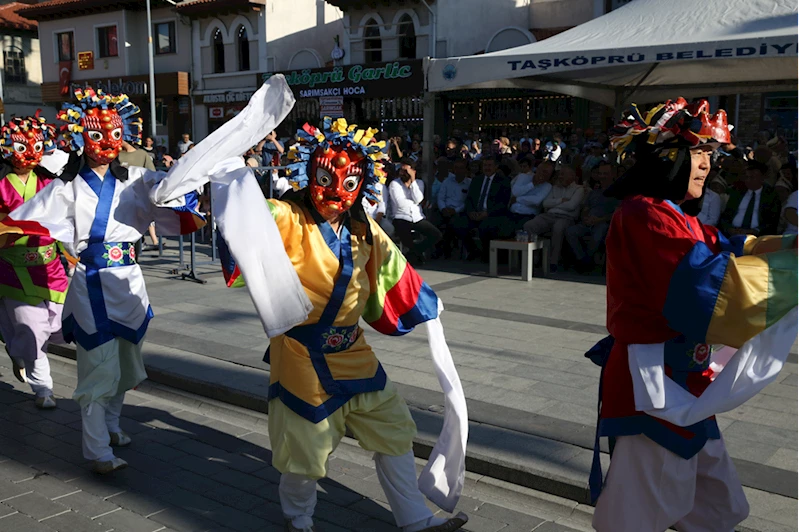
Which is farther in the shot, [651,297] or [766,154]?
[766,154]

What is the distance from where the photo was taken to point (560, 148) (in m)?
15.4

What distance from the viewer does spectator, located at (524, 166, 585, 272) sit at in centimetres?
1076

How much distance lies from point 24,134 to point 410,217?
648 centimetres

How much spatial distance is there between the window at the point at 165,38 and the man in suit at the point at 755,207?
26.3m

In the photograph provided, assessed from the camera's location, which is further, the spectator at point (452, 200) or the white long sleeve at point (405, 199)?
the spectator at point (452, 200)

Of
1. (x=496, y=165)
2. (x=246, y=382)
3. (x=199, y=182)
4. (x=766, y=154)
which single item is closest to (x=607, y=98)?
(x=496, y=165)

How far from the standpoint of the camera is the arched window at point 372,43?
24984 mm

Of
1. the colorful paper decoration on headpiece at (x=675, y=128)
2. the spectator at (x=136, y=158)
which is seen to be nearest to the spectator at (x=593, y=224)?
the spectator at (x=136, y=158)

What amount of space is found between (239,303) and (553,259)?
14.8ft

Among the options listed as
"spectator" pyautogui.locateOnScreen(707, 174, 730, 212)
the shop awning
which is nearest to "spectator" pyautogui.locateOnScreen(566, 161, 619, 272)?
"spectator" pyautogui.locateOnScreen(707, 174, 730, 212)

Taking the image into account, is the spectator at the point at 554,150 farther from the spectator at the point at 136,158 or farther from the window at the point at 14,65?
the window at the point at 14,65

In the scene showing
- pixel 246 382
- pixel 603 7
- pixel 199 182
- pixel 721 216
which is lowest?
pixel 246 382

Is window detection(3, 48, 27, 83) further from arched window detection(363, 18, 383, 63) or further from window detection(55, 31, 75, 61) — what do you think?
arched window detection(363, 18, 383, 63)

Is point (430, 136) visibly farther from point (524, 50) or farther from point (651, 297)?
point (651, 297)
